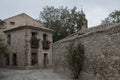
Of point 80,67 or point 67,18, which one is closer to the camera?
point 80,67

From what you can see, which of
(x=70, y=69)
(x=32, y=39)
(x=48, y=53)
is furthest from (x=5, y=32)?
(x=70, y=69)

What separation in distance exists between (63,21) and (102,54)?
26957 mm

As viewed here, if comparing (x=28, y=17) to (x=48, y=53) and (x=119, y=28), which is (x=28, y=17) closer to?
(x=48, y=53)

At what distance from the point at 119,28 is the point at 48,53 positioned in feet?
64.0

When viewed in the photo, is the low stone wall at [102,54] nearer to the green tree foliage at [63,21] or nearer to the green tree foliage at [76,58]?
the green tree foliage at [76,58]

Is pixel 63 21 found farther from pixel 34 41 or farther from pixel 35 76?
pixel 35 76

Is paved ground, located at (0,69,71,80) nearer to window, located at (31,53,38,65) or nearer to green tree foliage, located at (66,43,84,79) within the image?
green tree foliage, located at (66,43,84,79)

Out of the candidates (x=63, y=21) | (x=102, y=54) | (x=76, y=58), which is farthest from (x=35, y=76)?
(x=63, y=21)

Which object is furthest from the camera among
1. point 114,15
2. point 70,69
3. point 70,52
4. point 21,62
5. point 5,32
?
point 114,15

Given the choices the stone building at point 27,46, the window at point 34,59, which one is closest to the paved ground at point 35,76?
the stone building at point 27,46

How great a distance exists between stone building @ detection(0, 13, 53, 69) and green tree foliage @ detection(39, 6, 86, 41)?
7946 millimetres

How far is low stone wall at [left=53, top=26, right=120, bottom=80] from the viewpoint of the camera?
9.42 metres

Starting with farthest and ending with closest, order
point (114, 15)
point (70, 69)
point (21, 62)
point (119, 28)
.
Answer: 1. point (114, 15)
2. point (21, 62)
3. point (70, 69)
4. point (119, 28)

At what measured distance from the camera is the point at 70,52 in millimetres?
12977
